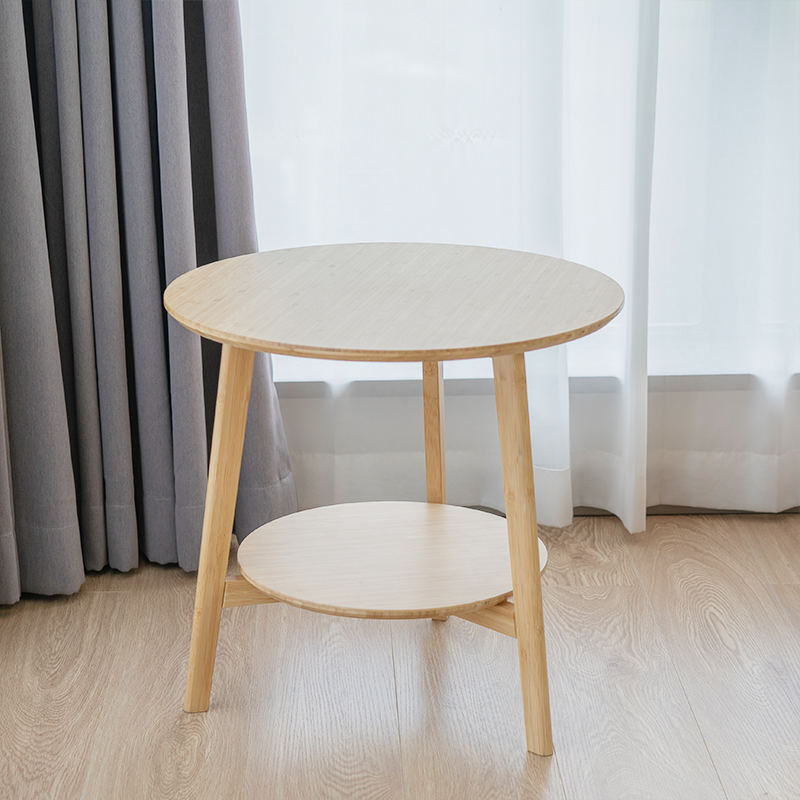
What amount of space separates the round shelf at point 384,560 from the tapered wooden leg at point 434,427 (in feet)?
0.10

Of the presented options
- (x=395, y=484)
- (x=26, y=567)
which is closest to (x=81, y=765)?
(x=26, y=567)

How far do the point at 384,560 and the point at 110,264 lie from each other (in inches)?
26.9

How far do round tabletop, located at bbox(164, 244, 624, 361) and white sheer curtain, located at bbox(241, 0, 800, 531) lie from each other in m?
0.39

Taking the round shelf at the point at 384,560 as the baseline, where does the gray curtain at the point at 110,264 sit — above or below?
above

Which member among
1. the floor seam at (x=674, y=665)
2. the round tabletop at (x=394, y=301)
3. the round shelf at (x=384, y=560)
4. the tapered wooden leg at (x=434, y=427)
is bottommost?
the floor seam at (x=674, y=665)

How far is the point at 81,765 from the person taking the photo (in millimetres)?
1478

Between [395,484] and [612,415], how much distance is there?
449 millimetres

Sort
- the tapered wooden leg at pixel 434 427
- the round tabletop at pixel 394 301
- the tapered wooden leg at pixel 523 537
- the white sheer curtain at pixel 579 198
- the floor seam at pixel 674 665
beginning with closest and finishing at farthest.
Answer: the round tabletop at pixel 394 301
the tapered wooden leg at pixel 523 537
the floor seam at pixel 674 665
the tapered wooden leg at pixel 434 427
the white sheer curtain at pixel 579 198

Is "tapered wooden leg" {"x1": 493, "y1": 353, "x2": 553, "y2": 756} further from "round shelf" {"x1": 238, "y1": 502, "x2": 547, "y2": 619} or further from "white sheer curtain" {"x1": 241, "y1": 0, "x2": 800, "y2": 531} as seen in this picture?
"white sheer curtain" {"x1": 241, "y1": 0, "x2": 800, "y2": 531}

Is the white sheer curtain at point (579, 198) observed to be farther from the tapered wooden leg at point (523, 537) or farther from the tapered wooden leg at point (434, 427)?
the tapered wooden leg at point (523, 537)

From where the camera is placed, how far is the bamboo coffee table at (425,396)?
4.27 ft

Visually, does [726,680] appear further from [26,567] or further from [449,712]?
[26,567]

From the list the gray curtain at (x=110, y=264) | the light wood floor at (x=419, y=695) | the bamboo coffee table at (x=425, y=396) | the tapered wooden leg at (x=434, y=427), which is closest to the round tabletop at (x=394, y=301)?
the bamboo coffee table at (x=425, y=396)

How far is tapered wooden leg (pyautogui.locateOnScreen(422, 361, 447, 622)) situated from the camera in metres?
1.66
